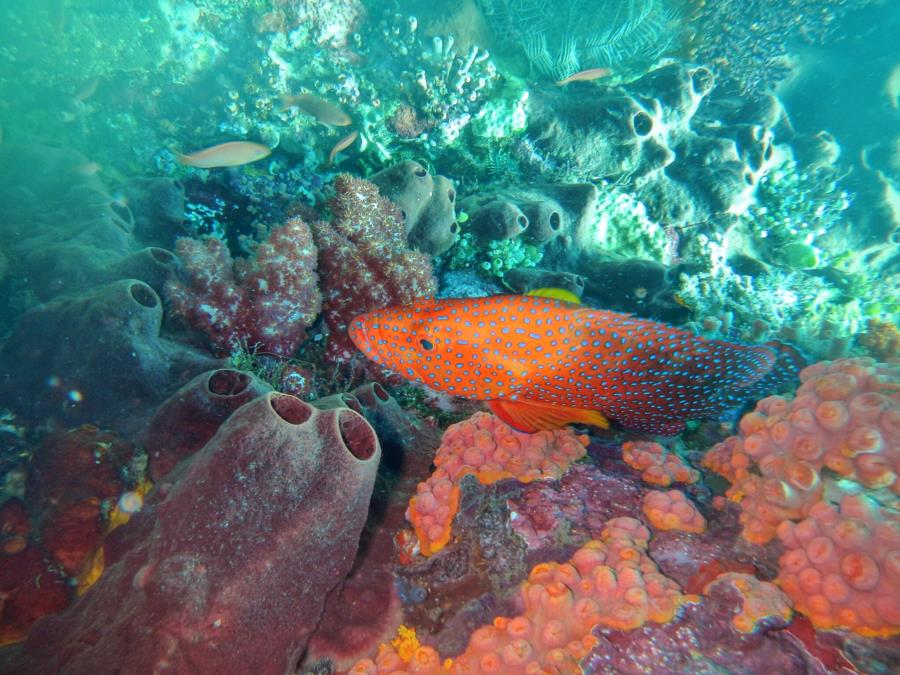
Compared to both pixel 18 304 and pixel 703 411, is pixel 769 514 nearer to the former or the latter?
pixel 703 411

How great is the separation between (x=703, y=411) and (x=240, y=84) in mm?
13104

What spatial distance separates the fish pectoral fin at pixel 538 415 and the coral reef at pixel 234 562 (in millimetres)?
1238

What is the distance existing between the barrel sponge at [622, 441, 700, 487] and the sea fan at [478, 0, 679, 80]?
949cm

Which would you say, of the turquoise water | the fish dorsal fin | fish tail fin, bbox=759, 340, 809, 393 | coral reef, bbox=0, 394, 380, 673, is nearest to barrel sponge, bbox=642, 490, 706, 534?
the turquoise water

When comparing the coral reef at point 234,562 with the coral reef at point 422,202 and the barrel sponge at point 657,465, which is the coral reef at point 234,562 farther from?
the coral reef at point 422,202

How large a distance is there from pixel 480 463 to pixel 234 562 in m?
1.71

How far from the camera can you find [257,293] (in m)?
4.48

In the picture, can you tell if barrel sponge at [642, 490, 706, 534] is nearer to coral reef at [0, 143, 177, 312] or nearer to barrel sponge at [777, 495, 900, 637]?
barrel sponge at [777, 495, 900, 637]

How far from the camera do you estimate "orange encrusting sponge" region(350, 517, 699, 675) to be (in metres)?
2.24

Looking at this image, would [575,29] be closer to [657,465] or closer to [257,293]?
[257,293]

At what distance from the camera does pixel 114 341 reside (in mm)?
3850

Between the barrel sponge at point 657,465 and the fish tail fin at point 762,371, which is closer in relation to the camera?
the barrel sponge at point 657,465

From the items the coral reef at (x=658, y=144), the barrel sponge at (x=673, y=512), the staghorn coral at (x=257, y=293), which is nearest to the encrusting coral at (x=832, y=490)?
the barrel sponge at (x=673, y=512)

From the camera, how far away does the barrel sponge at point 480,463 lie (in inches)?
123
